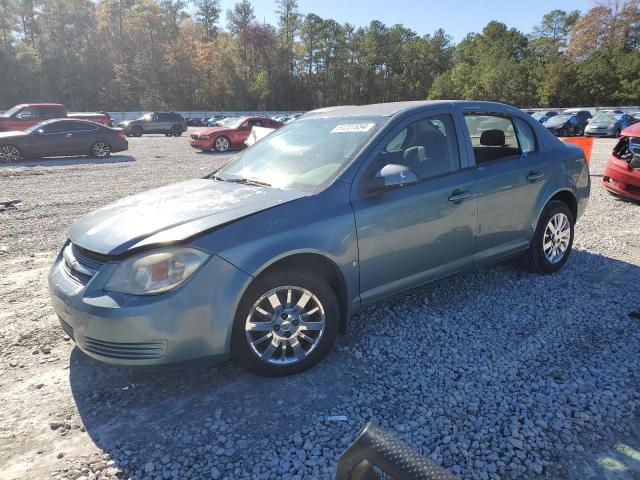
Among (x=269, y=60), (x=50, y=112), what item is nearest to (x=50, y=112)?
(x=50, y=112)

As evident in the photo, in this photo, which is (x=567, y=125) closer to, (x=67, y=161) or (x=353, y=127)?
(x=67, y=161)

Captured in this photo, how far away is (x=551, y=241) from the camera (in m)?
4.80

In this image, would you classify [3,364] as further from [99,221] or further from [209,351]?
[209,351]

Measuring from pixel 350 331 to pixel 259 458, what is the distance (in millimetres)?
1491

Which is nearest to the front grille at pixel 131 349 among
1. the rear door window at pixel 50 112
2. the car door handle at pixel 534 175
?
the car door handle at pixel 534 175

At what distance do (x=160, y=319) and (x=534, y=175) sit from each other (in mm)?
3549

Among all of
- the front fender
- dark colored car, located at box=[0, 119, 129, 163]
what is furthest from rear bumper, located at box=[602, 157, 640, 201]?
dark colored car, located at box=[0, 119, 129, 163]

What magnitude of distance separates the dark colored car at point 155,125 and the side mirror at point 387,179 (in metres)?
33.2

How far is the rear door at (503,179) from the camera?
409cm

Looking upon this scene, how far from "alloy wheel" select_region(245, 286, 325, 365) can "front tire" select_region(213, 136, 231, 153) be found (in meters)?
17.3

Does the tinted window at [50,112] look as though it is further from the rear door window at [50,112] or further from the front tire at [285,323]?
the front tire at [285,323]

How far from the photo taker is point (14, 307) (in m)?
4.24

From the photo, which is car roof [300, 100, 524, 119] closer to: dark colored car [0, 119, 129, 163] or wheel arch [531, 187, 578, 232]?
wheel arch [531, 187, 578, 232]

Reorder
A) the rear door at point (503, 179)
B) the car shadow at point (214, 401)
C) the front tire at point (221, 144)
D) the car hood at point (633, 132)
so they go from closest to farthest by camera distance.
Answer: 1. the car shadow at point (214, 401)
2. the rear door at point (503, 179)
3. the car hood at point (633, 132)
4. the front tire at point (221, 144)
